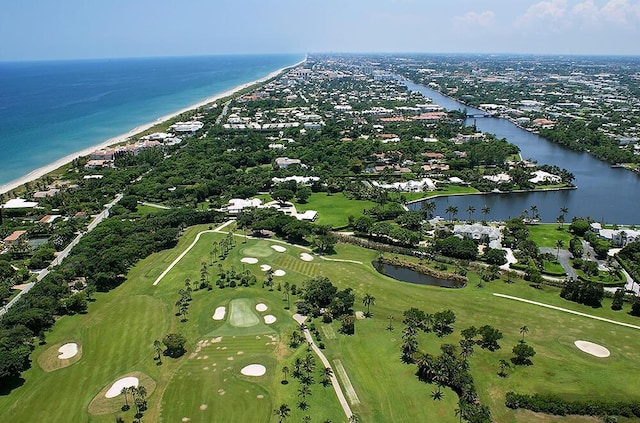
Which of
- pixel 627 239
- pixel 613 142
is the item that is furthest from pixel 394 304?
pixel 613 142

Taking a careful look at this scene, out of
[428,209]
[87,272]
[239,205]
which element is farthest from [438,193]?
[87,272]

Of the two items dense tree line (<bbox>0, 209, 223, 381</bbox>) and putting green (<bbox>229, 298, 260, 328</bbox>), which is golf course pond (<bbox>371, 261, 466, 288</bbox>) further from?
dense tree line (<bbox>0, 209, 223, 381</bbox>)

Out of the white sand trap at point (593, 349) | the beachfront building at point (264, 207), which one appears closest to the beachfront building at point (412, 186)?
the beachfront building at point (264, 207)

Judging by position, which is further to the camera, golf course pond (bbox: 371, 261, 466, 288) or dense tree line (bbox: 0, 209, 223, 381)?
golf course pond (bbox: 371, 261, 466, 288)

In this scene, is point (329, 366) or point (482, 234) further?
point (482, 234)

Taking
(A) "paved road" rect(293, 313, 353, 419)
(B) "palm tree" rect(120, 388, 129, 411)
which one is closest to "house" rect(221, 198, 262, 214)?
(A) "paved road" rect(293, 313, 353, 419)

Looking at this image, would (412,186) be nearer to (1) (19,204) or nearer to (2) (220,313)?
(2) (220,313)

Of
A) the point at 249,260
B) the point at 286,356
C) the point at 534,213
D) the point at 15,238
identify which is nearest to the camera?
the point at 286,356
